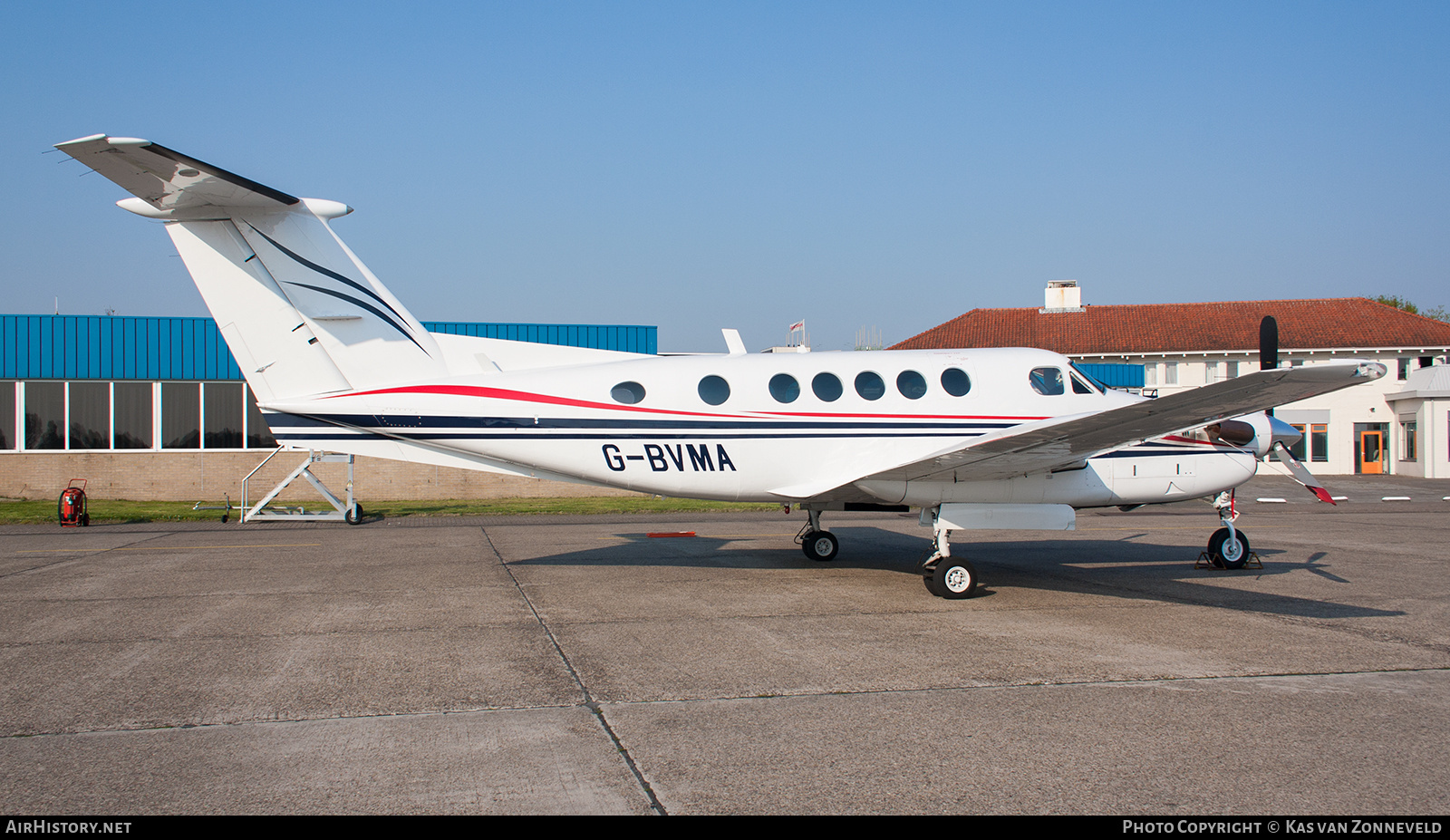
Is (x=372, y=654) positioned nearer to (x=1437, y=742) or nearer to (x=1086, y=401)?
(x=1437, y=742)

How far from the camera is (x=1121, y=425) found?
28.2 ft

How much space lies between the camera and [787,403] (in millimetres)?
10469

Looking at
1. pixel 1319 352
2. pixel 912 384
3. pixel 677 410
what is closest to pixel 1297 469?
pixel 912 384

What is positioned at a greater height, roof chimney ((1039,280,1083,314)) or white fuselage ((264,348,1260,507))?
roof chimney ((1039,280,1083,314))

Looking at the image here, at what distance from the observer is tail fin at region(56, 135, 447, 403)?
30.8 feet

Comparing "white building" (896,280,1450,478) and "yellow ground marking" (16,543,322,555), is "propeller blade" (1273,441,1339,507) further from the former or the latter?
"white building" (896,280,1450,478)

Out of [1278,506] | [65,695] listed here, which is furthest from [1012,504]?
[1278,506]

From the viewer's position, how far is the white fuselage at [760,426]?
995 cm

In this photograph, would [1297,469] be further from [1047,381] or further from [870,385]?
[870,385]

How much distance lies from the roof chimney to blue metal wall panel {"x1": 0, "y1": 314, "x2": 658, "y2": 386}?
32.4 metres

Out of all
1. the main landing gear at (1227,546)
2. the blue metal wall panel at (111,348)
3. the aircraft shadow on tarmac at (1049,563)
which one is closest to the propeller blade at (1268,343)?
the main landing gear at (1227,546)

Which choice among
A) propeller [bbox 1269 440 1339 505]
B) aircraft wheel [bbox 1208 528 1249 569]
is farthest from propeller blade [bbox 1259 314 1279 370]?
aircraft wheel [bbox 1208 528 1249 569]

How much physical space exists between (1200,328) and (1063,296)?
679 cm
